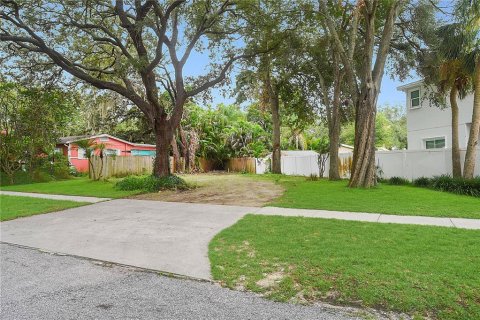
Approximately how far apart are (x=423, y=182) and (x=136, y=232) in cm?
1211

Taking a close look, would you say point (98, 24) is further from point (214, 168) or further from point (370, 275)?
point (214, 168)

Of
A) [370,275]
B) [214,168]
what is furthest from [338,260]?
[214,168]

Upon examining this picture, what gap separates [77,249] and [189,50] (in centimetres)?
1139

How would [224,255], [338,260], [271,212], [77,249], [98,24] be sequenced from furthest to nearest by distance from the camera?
[98,24] → [271,212] → [77,249] → [224,255] → [338,260]

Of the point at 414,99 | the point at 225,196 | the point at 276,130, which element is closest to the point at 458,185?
the point at 225,196

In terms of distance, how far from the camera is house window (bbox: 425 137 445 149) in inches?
741

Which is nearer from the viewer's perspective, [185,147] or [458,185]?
[458,185]

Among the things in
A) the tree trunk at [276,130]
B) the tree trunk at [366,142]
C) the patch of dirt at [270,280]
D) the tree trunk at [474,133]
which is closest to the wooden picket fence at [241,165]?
the tree trunk at [276,130]

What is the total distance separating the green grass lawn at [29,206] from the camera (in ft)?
31.2

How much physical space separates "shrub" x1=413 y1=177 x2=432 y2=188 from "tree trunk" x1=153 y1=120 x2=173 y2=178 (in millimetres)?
10501

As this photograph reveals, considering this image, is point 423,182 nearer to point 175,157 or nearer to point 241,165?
point 241,165

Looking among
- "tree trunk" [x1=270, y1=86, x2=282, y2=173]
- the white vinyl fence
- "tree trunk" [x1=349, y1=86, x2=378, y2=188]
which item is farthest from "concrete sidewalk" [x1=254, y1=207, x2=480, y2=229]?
"tree trunk" [x1=270, y1=86, x2=282, y2=173]

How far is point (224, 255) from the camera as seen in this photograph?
17.4ft

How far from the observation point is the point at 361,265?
4582 millimetres
